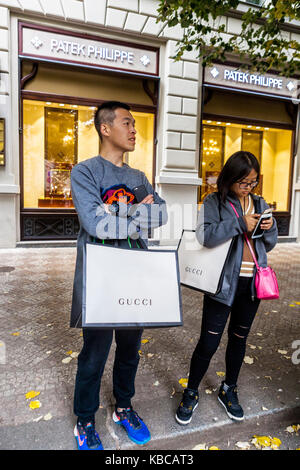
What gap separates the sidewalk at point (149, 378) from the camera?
7.93 feet

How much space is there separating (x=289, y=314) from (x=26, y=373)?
3607 mm

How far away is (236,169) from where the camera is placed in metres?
2.41

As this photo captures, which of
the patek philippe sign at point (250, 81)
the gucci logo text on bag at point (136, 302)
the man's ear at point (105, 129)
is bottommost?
the gucci logo text on bag at point (136, 302)

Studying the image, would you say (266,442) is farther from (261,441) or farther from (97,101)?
(97,101)

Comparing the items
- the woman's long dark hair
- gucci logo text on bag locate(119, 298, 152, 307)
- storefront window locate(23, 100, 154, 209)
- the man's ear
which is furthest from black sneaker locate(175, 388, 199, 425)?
storefront window locate(23, 100, 154, 209)

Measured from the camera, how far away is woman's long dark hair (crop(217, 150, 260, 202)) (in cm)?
238

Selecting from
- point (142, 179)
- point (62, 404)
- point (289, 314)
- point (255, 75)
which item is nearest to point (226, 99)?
point (255, 75)

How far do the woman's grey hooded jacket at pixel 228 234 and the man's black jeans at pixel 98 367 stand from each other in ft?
2.31

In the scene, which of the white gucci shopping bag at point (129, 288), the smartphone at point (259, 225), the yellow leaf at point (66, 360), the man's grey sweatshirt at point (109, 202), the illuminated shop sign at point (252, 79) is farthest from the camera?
the illuminated shop sign at point (252, 79)

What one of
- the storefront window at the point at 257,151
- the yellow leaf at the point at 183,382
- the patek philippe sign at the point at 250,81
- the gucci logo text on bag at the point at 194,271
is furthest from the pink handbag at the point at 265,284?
the patek philippe sign at the point at 250,81

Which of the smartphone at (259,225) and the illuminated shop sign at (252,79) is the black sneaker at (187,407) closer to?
the smartphone at (259,225)

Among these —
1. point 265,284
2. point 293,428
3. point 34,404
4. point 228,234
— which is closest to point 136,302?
point 228,234

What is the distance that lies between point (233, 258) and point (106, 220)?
1008mm

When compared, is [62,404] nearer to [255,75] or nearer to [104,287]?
[104,287]
